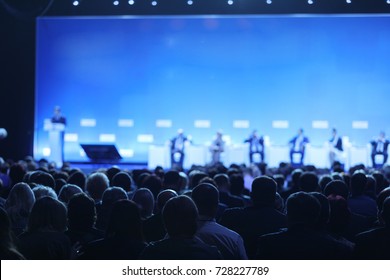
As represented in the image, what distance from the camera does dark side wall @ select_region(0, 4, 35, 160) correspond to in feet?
50.2

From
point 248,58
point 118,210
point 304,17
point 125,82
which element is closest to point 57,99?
point 125,82

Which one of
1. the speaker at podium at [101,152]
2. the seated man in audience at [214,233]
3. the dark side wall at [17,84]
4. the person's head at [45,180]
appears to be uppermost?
the dark side wall at [17,84]

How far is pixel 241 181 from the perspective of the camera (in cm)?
589

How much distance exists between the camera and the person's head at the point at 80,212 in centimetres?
334

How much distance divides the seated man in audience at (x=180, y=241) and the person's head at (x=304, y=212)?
1.76 ft

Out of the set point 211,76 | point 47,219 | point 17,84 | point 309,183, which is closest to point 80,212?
point 47,219

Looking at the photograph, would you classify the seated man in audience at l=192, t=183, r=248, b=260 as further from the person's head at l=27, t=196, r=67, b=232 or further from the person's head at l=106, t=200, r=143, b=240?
the person's head at l=27, t=196, r=67, b=232

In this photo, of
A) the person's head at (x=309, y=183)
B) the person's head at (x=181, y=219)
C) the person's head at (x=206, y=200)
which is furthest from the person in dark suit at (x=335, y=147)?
the person's head at (x=181, y=219)

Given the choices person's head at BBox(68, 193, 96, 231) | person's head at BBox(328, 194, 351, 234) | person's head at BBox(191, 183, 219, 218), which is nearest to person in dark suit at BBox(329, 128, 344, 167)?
person's head at BBox(328, 194, 351, 234)

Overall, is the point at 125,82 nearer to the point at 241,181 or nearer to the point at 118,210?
the point at 241,181

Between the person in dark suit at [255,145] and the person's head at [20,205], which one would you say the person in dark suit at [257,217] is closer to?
the person's head at [20,205]

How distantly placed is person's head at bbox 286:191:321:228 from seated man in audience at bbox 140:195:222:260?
1.76 feet

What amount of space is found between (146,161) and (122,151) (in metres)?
0.76
